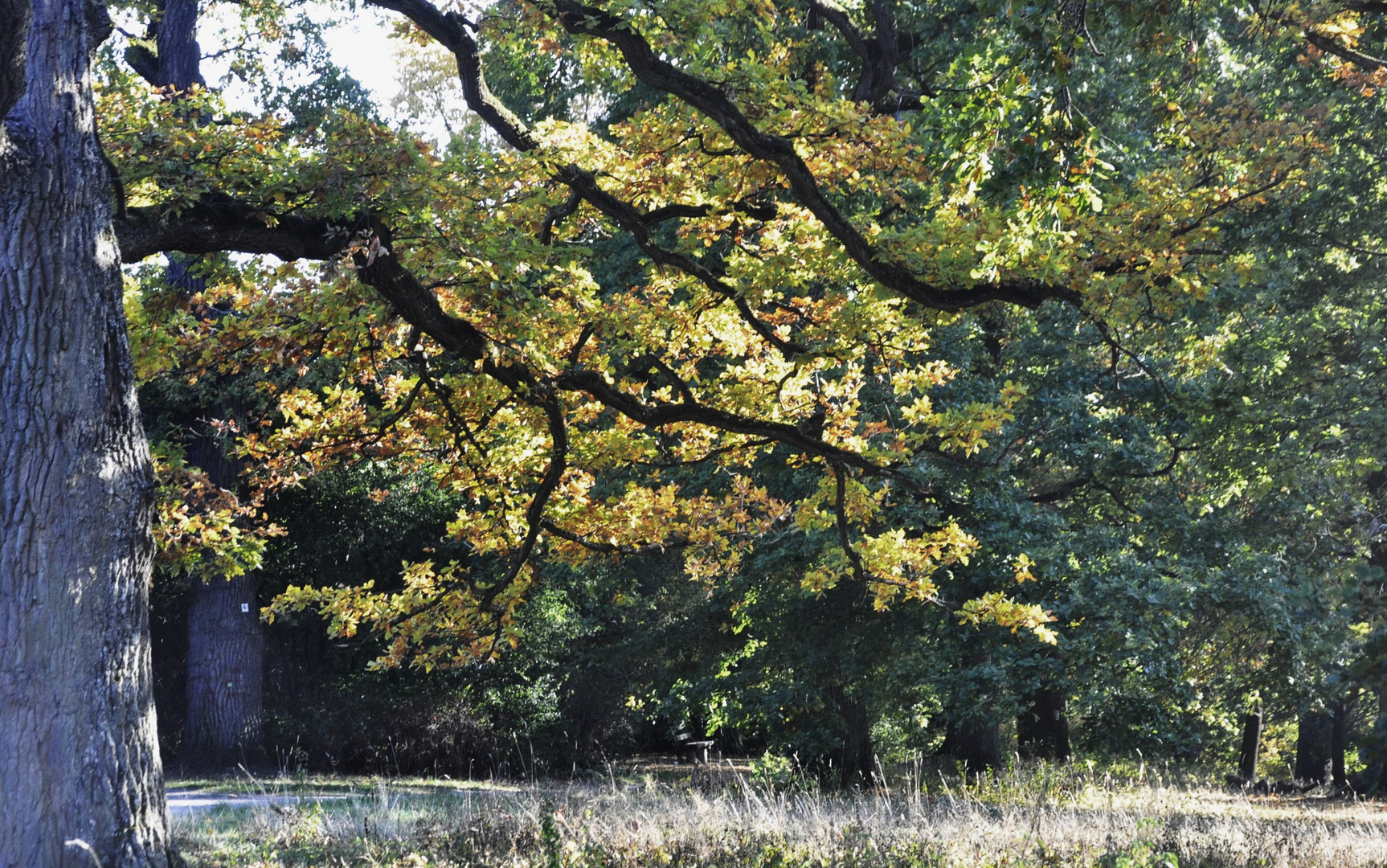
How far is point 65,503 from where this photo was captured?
452cm

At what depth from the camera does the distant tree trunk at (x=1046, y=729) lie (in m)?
14.9

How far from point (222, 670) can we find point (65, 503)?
1117 cm

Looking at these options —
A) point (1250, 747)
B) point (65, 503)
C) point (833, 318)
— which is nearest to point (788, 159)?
point (833, 318)

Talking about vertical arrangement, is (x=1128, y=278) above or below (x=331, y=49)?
below


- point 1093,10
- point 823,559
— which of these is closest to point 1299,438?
point 823,559

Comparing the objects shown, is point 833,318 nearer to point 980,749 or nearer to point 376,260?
point 376,260

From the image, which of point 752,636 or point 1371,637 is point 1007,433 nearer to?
point 752,636

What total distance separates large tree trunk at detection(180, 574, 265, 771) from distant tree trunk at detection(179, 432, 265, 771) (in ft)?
0.04

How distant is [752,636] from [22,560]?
33.7 feet

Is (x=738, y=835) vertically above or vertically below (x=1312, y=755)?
above

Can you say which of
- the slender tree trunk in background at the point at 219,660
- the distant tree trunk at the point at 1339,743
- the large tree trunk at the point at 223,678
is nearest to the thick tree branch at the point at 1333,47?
the slender tree trunk in background at the point at 219,660

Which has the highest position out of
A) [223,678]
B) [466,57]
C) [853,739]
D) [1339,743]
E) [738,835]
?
[466,57]

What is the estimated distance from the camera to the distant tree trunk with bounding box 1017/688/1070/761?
48.9 ft

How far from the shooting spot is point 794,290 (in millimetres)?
10016
